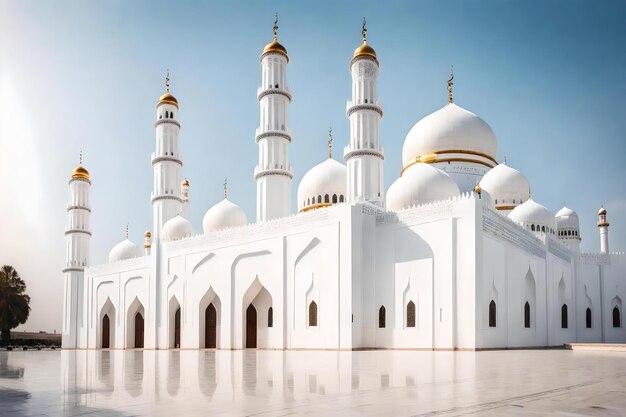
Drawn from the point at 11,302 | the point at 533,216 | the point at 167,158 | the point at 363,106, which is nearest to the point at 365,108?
the point at 363,106

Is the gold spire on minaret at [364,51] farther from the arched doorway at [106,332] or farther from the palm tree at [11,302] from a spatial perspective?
the palm tree at [11,302]

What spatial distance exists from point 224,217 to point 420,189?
1022 cm

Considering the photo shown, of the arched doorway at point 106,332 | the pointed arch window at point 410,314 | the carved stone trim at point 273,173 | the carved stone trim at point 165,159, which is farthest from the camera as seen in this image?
the arched doorway at point 106,332

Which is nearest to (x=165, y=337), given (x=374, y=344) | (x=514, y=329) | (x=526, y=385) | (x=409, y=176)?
(x=374, y=344)

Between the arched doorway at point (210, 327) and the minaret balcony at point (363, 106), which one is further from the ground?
the minaret balcony at point (363, 106)

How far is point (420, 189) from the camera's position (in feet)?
60.2

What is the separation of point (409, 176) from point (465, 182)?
5.32 metres

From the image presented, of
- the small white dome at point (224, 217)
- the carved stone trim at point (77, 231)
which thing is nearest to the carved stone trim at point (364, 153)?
the small white dome at point (224, 217)

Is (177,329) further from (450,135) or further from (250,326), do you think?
(450,135)

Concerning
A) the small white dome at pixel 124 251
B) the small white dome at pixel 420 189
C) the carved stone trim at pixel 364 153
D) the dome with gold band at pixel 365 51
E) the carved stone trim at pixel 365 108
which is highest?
the dome with gold band at pixel 365 51

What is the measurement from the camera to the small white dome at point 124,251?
104 ft

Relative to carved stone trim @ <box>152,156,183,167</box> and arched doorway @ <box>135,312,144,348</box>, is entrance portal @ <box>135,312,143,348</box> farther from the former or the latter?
carved stone trim @ <box>152,156,183,167</box>

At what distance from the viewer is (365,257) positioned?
17.6 m

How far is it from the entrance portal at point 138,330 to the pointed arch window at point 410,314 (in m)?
14.8
